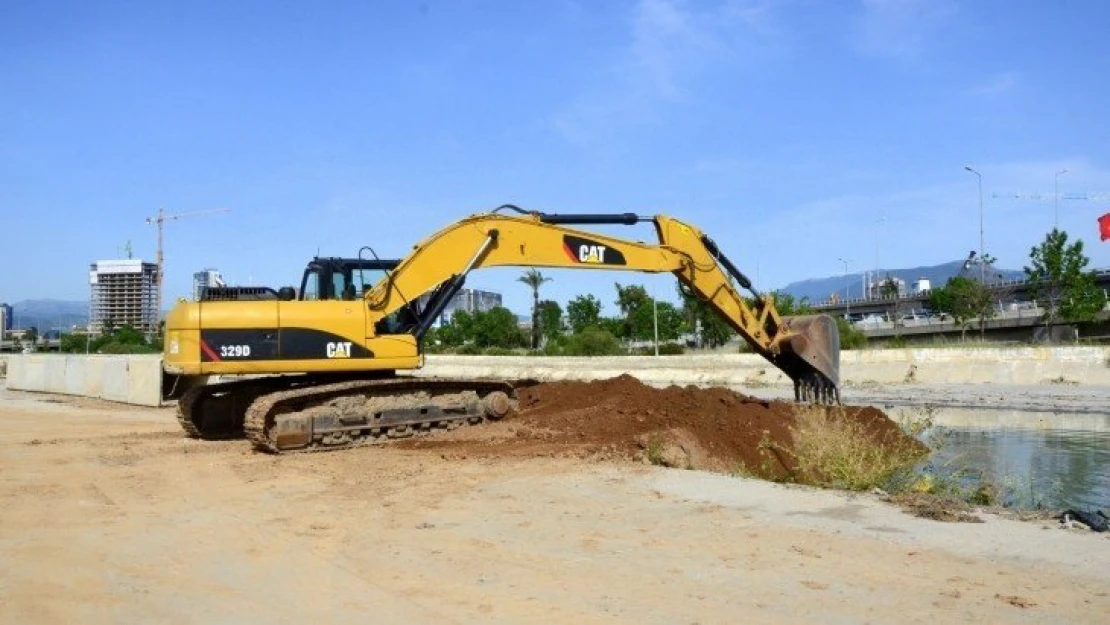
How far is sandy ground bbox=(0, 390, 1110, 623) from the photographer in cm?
603

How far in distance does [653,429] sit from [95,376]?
84.3 feet

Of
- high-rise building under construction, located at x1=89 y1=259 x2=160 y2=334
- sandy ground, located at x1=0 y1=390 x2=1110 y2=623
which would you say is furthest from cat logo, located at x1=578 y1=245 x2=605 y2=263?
high-rise building under construction, located at x1=89 y1=259 x2=160 y2=334

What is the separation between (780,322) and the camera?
17797 mm

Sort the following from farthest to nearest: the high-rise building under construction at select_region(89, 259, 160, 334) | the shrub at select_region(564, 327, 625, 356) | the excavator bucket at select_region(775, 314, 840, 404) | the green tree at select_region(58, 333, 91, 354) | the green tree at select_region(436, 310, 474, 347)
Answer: the high-rise building under construction at select_region(89, 259, 160, 334)
the green tree at select_region(58, 333, 91, 354)
the green tree at select_region(436, 310, 474, 347)
the shrub at select_region(564, 327, 625, 356)
the excavator bucket at select_region(775, 314, 840, 404)

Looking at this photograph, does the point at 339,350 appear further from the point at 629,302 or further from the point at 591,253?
the point at 629,302

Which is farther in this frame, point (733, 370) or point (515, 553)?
point (733, 370)

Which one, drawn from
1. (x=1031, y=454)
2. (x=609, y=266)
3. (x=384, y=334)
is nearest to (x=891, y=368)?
(x=1031, y=454)

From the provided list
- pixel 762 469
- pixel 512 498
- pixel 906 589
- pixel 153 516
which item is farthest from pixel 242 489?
pixel 906 589

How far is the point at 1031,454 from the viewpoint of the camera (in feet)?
51.8

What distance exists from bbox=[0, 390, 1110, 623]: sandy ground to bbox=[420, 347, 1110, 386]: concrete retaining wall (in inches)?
920

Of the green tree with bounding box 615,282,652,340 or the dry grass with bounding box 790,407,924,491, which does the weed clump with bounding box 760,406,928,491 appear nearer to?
the dry grass with bounding box 790,407,924,491

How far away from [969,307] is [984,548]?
68.3 m

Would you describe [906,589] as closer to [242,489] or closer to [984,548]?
[984,548]

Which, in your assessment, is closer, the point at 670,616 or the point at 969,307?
the point at 670,616
